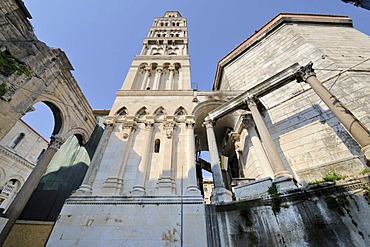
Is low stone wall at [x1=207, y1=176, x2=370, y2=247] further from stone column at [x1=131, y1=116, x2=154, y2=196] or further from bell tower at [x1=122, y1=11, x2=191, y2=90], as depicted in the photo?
bell tower at [x1=122, y1=11, x2=191, y2=90]

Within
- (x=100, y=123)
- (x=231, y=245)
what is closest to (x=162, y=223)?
(x=231, y=245)

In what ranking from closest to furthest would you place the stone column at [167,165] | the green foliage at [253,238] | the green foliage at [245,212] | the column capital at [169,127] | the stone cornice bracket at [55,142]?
the green foliage at [253,238] < the green foliage at [245,212] < the stone column at [167,165] < the column capital at [169,127] < the stone cornice bracket at [55,142]

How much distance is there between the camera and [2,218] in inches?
239

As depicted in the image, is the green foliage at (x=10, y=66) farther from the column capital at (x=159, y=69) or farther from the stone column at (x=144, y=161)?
the column capital at (x=159, y=69)

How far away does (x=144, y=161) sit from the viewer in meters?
7.37

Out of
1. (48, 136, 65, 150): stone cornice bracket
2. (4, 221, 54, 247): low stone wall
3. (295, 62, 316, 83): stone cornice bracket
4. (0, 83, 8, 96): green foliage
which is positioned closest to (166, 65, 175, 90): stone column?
(48, 136, 65, 150): stone cornice bracket

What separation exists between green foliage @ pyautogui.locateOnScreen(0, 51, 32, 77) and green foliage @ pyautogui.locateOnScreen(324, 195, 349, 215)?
1191 centimetres

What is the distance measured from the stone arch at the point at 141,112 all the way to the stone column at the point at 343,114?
298 inches

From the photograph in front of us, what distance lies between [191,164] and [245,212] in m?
2.93

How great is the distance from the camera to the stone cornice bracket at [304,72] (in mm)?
6590

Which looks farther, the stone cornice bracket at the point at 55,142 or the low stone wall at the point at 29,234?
the stone cornice bracket at the point at 55,142

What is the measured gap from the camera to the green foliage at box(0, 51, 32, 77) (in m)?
6.65

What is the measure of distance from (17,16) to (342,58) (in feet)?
52.3

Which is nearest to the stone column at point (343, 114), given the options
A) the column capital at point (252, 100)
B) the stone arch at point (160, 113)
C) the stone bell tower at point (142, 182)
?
the column capital at point (252, 100)
